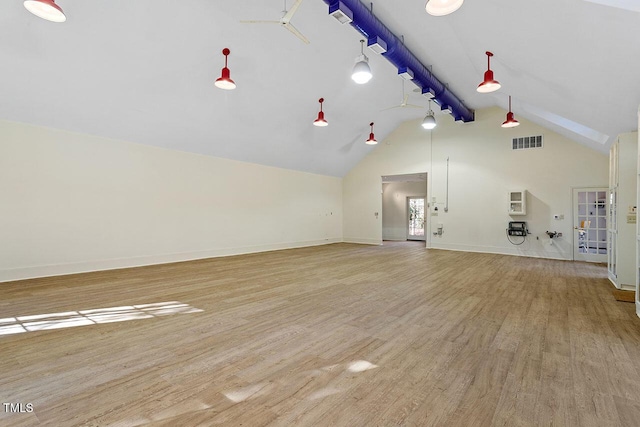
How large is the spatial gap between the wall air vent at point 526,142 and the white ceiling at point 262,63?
2.89 ft

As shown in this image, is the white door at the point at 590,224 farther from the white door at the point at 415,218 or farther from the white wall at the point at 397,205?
the white door at the point at 415,218

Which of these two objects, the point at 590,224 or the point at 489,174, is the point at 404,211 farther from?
the point at 590,224

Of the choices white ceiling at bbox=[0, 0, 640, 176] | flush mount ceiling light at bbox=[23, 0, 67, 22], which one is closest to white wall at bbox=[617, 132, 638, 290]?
white ceiling at bbox=[0, 0, 640, 176]

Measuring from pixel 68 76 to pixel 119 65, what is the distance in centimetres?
78

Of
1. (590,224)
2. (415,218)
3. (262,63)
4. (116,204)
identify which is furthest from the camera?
(415,218)

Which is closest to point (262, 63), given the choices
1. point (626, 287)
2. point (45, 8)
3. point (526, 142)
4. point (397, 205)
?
point (45, 8)

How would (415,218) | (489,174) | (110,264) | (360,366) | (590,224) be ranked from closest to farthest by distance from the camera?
(360,366) < (110,264) < (590,224) < (489,174) < (415,218)

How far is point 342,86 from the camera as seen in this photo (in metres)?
6.94

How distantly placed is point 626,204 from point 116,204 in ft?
31.1

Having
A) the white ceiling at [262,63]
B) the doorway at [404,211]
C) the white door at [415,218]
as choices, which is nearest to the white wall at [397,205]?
the doorway at [404,211]

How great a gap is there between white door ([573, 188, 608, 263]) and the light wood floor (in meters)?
3.69

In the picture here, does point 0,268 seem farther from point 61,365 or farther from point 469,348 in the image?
point 469,348

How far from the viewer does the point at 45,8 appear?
8.53 ft

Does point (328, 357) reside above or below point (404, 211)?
below
